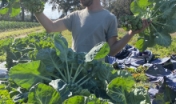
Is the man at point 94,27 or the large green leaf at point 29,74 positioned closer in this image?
the large green leaf at point 29,74

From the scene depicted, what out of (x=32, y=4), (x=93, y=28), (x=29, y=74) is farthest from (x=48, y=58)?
(x=93, y=28)

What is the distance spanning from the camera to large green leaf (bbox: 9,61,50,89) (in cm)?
150

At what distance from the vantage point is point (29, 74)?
1.53 m

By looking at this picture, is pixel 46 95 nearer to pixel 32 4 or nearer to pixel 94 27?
pixel 32 4

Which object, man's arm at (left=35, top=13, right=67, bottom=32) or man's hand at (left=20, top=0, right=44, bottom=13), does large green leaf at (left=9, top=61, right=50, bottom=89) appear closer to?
man's hand at (left=20, top=0, right=44, bottom=13)

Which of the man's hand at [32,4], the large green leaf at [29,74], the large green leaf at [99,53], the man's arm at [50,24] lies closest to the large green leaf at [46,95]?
the large green leaf at [29,74]

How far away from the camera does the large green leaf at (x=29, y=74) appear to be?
1505 mm

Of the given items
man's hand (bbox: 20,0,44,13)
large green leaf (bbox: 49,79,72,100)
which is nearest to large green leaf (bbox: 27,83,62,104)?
large green leaf (bbox: 49,79,72,100)

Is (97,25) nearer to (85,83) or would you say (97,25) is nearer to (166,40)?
(166,40)

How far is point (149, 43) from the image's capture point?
8.15ft

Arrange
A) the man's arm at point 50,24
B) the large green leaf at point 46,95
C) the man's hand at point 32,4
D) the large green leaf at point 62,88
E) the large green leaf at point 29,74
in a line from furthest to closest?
the man's arm at point 50,24 < the man's hand at point 32,4 < the large green leaf at point 29,74 < the large green leaf at point 62,88 < the large green leaf at point 46,95

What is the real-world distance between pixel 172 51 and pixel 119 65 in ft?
10.3

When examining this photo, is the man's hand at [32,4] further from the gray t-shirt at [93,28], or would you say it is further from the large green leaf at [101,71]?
the large green leaf at [101,71]

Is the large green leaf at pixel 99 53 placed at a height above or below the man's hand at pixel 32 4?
below
